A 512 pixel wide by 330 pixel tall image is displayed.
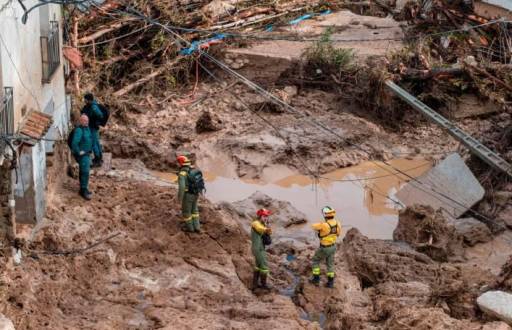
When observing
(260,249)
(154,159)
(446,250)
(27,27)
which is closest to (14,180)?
(27,27)

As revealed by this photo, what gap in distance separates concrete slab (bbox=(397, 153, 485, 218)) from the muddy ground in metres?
0.36

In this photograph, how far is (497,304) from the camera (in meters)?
9.76

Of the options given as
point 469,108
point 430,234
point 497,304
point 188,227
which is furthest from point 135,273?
point 469,108

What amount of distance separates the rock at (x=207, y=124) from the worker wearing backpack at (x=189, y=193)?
5503 millimetres

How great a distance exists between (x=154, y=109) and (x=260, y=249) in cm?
860

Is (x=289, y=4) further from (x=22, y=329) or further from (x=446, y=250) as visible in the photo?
(x=22, y=329)

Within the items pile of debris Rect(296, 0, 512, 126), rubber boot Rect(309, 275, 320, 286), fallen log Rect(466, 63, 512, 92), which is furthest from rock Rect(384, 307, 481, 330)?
fallen log Rect(466, 63, 512, 92)

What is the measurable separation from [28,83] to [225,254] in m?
4.08

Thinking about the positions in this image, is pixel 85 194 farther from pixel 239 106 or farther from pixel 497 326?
pixel 497 326

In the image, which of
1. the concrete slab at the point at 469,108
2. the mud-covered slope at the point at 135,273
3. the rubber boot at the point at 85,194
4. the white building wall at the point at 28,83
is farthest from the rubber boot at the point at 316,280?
the concrete slab at the point at 469,108

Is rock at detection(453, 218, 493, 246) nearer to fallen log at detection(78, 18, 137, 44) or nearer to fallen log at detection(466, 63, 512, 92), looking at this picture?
fallen log at detection(466, 63, 512, 92)

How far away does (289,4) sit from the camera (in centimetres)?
2473

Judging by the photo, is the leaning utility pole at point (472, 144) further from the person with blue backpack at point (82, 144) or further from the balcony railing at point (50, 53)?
the balcony railing at point (50, 53)

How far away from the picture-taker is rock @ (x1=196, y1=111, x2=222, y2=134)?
19062 millimetres
